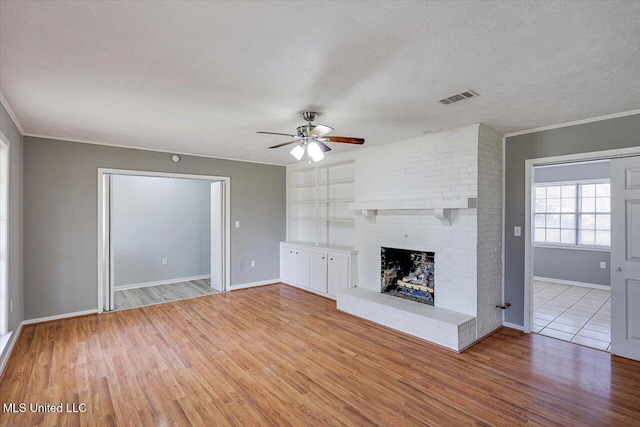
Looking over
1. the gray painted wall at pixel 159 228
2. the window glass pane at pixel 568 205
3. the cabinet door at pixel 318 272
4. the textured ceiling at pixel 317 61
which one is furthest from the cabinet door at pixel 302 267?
the window glass pane at pixel 568 205

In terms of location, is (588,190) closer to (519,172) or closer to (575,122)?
(519,172)

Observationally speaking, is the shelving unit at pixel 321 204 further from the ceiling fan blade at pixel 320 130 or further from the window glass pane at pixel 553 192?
the window glass pane at pixel 553 192

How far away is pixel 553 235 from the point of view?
266 inches

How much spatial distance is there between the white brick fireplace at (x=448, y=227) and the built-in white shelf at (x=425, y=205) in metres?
0.01

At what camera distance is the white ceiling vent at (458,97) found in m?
2.68

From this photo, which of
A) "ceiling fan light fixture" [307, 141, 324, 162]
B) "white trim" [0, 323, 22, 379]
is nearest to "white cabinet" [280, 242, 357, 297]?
"ceiling fan light fixture" [307, 141, 324, 162]

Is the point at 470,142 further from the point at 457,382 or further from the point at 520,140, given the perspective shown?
the point at 457,382

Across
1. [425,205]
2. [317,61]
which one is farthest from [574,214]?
[317,61]

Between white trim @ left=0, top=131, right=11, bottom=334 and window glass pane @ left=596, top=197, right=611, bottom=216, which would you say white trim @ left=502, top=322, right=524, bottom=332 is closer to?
window glass pane @ left=596, top=197, right=611, bottom=216

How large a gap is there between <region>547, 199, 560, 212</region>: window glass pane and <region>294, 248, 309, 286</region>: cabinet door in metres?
5.47

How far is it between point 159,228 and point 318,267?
346 cm

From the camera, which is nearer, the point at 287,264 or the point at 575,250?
the point at 575,250

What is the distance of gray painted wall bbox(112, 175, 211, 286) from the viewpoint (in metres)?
6.07

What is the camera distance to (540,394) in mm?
2568
